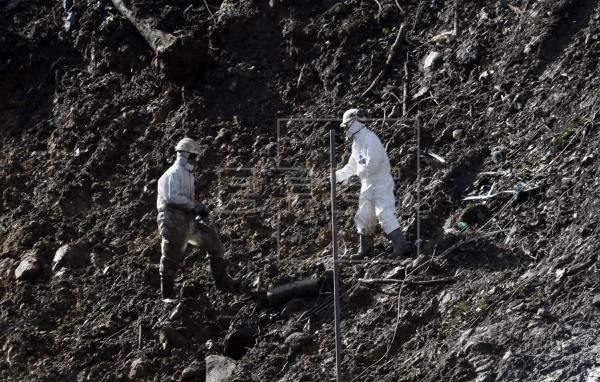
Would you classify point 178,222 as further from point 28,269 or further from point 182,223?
point 28,269

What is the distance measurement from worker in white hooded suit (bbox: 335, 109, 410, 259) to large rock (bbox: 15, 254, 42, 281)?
4.01 metres

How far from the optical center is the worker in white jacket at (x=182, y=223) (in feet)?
45.1

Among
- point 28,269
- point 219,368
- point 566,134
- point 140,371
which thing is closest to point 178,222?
point 140,371

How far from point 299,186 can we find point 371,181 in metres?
2.10

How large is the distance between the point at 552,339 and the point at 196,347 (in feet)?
12.0

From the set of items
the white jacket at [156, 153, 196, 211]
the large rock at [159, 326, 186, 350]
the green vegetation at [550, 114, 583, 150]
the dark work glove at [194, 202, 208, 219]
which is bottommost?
the large rock at [159, 326, 186, 350]

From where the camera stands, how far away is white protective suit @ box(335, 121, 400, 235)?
1303 centimetres

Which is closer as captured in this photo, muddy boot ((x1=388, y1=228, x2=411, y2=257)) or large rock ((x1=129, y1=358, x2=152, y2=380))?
muddy boot ((x1=388, y1=228, x2=411, y2=257))

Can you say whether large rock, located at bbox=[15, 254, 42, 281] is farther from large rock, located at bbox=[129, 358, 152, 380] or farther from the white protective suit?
the white protective suit

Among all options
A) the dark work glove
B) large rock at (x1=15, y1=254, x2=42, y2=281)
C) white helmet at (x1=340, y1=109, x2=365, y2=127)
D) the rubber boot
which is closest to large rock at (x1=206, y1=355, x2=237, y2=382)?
the rubber boot

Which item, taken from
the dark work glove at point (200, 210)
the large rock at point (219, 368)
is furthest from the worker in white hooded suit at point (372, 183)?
the large rock at point (219, 368)

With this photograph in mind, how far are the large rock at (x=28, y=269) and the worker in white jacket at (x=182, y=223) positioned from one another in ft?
6.76

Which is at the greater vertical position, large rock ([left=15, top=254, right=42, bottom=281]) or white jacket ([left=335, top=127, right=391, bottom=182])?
large rock ([left=15, top=254, right=42, bottom=281])

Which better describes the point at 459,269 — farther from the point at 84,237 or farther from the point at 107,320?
the point at 84,237
